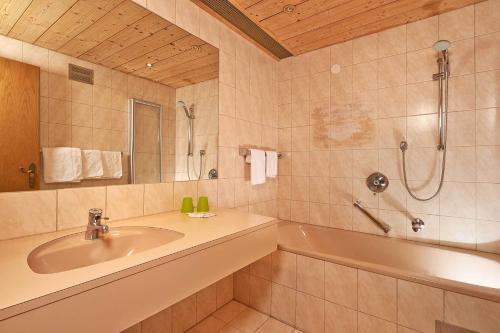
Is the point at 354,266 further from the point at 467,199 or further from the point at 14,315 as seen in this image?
the point at 14,315

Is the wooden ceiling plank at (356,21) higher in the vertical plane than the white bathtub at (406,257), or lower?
higher

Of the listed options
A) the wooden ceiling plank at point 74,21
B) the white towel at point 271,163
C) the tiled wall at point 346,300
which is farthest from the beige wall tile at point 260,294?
the wooden ceiling plank at point 74,21

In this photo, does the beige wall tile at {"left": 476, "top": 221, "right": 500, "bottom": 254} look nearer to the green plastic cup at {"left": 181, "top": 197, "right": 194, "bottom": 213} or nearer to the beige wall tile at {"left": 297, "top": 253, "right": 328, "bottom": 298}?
the beige wall tile at {"left": 297, "top": 253, "right": 328, "bottom": 298}

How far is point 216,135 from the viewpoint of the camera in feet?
5.97

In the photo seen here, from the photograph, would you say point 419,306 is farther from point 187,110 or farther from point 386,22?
point 386,22

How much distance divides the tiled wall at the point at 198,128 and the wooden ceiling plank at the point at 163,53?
21 cm

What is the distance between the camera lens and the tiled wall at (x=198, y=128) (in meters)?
1.59

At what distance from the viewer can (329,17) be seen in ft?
5.90

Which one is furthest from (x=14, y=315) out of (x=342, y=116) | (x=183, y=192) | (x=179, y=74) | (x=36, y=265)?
(x=342, y=116)

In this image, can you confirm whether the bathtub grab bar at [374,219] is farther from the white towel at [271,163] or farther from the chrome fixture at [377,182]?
the white towel at [271,163]

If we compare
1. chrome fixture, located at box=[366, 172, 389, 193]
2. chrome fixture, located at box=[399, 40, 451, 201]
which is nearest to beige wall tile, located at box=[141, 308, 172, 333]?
chrome fixture, located at box=[366, 172, 389, 193]

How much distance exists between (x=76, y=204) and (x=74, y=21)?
0.84 metres

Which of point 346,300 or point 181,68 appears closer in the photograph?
point 346,300

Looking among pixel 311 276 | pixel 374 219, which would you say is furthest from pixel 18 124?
pixel 374 219
